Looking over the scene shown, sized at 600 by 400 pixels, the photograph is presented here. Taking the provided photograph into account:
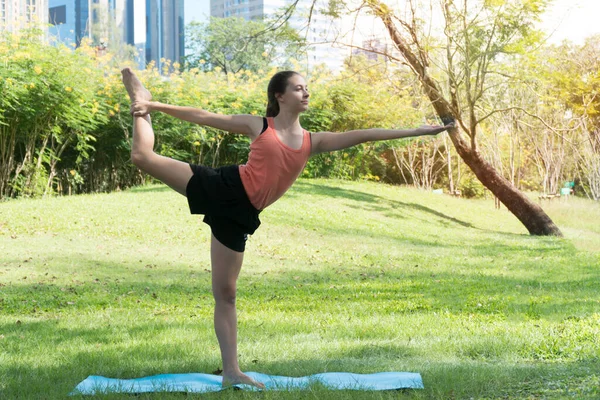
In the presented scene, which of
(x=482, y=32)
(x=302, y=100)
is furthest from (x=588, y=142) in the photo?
(x=302, y=100)

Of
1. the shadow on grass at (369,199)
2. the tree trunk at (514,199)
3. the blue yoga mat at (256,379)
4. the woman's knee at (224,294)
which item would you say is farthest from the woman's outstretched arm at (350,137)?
the tree trunk at (514,199)

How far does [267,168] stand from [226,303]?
767 millimetres

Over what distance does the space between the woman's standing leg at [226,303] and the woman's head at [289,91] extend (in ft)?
2.74

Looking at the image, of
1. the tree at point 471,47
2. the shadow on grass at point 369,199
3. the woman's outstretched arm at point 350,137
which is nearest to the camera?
the woman's outstretched arm at point 350,137

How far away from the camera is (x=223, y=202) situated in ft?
13.0

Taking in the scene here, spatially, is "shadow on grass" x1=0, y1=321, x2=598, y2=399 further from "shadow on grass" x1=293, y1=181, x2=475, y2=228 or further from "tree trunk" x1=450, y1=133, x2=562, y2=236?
"tree trunk" x1=450, y1=133, x2=562, y2=236

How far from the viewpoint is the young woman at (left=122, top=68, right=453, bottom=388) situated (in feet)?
13.0

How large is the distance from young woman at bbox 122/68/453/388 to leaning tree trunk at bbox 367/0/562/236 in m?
13.4

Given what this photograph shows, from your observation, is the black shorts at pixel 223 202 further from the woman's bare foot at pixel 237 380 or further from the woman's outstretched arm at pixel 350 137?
the woman's bare foot at pixel 237 380

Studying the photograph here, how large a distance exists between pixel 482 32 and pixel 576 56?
44.6 ft

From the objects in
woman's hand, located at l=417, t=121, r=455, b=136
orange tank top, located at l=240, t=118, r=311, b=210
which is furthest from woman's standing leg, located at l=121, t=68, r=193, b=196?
woman's hand, located at l=417, t=121, r=455, b=136

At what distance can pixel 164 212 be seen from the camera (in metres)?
14.6

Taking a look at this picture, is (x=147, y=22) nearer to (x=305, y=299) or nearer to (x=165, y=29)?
(x=165, y=29)

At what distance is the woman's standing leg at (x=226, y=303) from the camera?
13.3 ft
